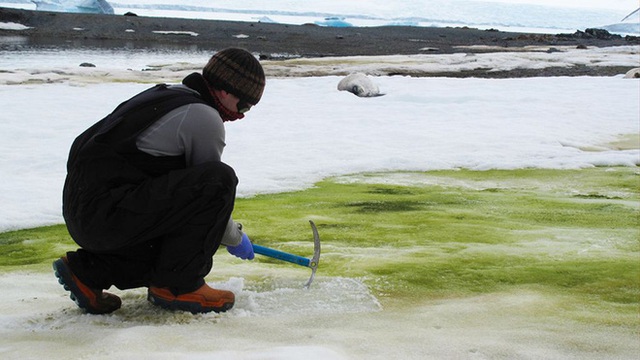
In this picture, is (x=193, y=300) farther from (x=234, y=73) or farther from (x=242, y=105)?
(x=234, y=73)

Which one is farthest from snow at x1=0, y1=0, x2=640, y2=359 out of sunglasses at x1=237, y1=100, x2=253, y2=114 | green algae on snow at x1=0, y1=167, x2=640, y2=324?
sunglasses at x1=237, y1=100, x2=253, y2=114

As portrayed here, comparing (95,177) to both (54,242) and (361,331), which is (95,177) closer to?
(361,331)

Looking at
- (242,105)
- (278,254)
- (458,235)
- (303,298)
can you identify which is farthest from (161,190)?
(458,235)

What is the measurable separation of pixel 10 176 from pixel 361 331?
511 cm

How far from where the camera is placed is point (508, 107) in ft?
42.1

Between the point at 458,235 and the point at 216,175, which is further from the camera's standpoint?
the point at 458,235

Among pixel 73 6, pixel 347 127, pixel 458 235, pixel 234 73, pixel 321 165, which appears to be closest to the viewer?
pixel 234 73

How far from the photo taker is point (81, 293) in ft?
9.69

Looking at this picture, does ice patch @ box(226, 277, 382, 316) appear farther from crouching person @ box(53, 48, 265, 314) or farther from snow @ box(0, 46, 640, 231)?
snow @ box(0, 46, 640, 231)

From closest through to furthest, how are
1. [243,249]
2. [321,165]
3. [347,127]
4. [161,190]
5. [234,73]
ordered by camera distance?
1. [161,190]
2. [234,73]
3. [243,249]
4. [321,165]
5. [347,127]

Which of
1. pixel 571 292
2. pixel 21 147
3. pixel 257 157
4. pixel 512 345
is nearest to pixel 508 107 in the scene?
pixel 257 157

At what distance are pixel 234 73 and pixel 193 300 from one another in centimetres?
92

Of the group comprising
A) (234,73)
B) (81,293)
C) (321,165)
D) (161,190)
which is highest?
(234,73)

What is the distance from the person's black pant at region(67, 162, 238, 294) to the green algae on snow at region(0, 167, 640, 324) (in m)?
0.92
